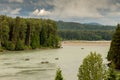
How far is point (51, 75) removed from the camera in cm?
7375

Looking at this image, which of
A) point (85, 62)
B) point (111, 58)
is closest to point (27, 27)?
point (111, 58)

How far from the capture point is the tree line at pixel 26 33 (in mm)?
157250

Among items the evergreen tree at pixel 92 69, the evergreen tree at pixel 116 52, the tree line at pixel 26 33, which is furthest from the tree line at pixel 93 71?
the tree line at pixel 26 33

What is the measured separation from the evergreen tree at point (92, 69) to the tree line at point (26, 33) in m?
114

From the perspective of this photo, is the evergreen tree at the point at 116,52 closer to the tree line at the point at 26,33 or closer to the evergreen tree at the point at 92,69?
the evergreen tree at the point at 92,69

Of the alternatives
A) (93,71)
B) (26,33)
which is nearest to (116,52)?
(93,71)

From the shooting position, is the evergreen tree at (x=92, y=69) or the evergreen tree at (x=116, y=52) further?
the evergreen tree at (x=116, y=52)

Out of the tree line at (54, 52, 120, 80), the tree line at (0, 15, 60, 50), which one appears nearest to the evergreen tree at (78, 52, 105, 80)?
the tree line at (54, 52, 120, 80)

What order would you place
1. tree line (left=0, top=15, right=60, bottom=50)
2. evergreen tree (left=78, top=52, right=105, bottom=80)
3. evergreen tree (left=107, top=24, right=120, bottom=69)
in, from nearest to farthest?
evergreen tree (left=78, top=52, right=105, bottom=80), evergreen tree (left=107, top=24, right=120, bottom=69), tree line (left=0, top=15, right=60, bottom=50)

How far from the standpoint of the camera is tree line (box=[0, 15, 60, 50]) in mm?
157250

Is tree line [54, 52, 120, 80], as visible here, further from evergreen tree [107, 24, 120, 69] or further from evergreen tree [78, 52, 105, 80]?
evergreen tree [107, 24, 120, 69]

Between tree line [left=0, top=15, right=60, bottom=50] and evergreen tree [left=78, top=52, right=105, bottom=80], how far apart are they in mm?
114328

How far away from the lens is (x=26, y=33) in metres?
172

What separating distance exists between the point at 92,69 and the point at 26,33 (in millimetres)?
131978
